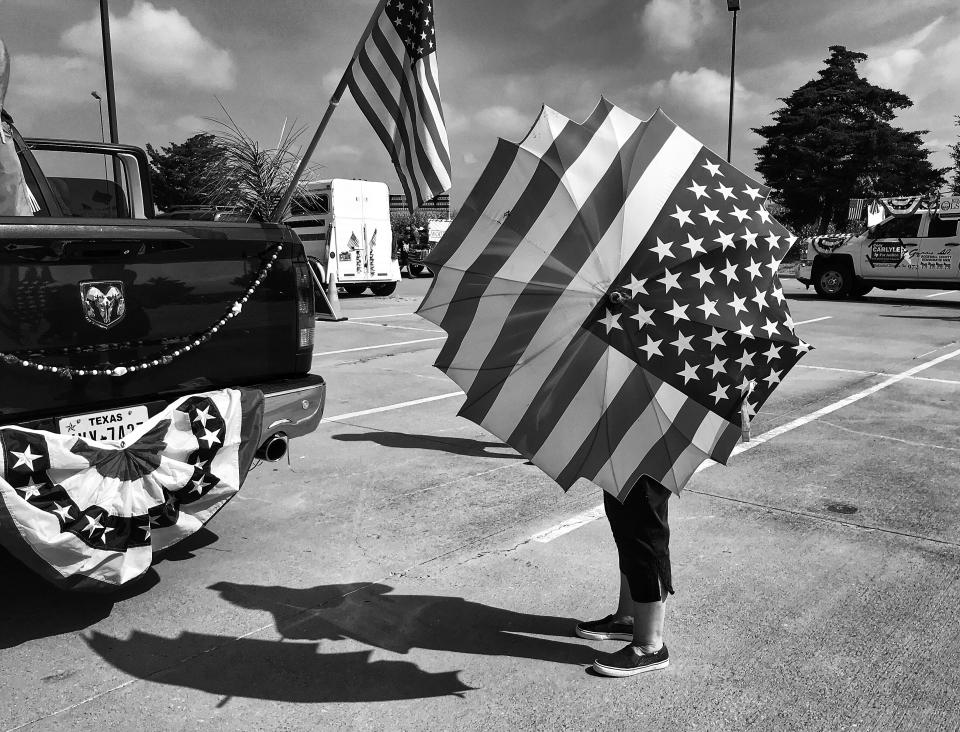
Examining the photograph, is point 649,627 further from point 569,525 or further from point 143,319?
point 143,319

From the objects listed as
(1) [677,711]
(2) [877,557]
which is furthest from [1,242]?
(2) [877,557]

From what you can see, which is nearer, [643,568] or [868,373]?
[643,568]

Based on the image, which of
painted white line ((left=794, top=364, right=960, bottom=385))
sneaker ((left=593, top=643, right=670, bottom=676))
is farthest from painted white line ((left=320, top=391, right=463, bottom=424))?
sneaker ((left=593, top=643, right=670, bottom=676))

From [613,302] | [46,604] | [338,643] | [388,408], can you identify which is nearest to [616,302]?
[613,302]

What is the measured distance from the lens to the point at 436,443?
6730 mm

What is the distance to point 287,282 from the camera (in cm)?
433

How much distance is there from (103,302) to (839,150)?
58.5 meters

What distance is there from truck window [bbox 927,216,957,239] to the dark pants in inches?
735

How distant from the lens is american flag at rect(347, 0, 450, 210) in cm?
481

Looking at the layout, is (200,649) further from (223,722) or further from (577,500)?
(577,500)

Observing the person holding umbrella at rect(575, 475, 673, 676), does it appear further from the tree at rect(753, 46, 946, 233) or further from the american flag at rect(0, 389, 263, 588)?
the tree at rect(753, 46, 946, 233)

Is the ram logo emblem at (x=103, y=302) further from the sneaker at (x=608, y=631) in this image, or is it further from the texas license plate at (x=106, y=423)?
the sneaker at (x=608, y=631)

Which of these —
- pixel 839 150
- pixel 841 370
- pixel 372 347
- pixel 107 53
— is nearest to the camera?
pixel 841 370

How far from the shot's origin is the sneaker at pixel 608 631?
11.2 ft
